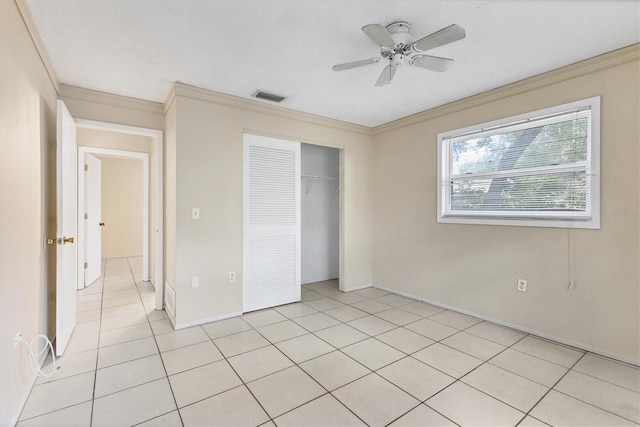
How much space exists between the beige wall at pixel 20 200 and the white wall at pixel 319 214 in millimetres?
3017

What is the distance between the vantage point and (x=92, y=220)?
4688 millimetres

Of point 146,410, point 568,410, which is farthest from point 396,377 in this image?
point 146,410

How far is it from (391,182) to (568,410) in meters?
2.94

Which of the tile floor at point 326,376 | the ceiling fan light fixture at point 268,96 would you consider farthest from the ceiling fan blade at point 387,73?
the tile floor at point 326,376

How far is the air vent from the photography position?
3.08m

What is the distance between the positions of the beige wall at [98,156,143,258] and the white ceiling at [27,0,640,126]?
4.53 meters

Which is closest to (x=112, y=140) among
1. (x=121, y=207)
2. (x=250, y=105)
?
(x=250, y=105)

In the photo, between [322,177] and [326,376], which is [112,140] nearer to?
[322,177]

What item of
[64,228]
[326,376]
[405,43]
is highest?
[405,43]

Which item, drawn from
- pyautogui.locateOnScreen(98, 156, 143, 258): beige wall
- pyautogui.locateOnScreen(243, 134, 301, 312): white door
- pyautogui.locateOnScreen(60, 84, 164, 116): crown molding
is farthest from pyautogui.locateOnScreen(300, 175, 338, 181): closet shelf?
pyautogui.locateOnScreen(98, 156, 143, 258): beige wall

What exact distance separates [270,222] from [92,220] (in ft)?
10.7

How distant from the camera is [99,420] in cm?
165

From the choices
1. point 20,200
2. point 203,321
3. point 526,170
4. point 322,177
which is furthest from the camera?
point 322,177

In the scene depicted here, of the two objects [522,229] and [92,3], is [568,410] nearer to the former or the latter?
[522,229]
